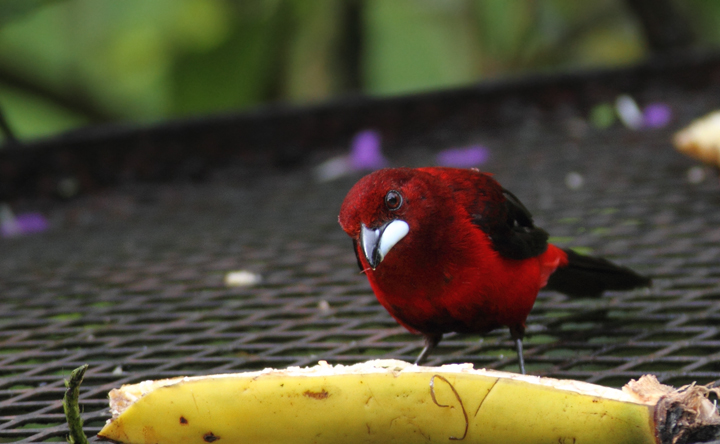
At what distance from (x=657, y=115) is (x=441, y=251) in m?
2.39

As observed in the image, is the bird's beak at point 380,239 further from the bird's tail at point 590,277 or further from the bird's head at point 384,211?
the bird's tail at point 590,277

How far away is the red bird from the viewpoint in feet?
6.27

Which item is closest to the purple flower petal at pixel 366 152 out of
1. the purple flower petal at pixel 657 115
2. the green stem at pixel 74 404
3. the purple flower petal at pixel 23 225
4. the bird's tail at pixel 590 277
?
the purple flower petal at pixel 657 115

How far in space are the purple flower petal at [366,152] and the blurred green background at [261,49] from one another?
107 cm

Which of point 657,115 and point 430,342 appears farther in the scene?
point 657,115

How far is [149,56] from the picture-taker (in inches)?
221

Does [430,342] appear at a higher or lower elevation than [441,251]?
lower

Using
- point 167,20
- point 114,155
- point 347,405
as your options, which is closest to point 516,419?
point 347,405

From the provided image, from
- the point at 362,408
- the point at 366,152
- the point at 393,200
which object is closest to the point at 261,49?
the point at 366,152

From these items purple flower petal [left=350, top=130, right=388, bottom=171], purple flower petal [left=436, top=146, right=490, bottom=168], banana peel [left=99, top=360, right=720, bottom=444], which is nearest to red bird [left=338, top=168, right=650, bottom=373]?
banana peel [left=99, top=360, right=720, bottom=444]

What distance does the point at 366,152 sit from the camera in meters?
3.91

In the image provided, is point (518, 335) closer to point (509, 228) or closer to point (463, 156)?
point (509, 228)

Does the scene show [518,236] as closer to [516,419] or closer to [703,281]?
[703,281]

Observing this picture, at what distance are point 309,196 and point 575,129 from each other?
4.61 feet
